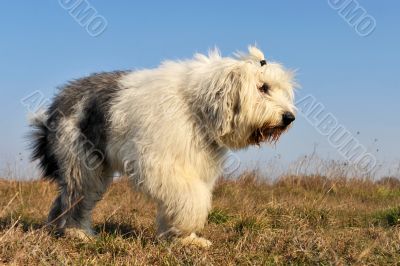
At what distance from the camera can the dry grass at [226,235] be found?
15.4 feet

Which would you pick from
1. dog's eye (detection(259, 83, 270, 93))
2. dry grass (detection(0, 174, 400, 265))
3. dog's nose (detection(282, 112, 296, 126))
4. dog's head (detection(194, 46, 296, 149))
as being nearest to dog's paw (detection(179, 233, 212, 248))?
dry grass (detection(0, 174, 400, 265))

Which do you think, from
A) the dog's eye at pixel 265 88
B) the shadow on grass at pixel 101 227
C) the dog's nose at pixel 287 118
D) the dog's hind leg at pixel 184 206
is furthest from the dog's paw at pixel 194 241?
the dog's eye at pixel 265 88

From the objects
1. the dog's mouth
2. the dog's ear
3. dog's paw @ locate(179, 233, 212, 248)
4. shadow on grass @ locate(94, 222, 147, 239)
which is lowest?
shadow on grass @ locate(94, 222, 147, 239)

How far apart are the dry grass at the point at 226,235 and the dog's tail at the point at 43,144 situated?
458 millimetres

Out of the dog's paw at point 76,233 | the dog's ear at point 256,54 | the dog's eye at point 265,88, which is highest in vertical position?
the dog's ear at point 256,54

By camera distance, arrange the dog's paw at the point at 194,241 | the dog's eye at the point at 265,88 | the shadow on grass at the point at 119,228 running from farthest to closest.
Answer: the shadow on grass at the point at 119,228, the dog's eye at the point at 265,88, the dog's paw at the point at 194,241

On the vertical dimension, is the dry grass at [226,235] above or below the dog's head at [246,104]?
below

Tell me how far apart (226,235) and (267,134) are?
128 cm

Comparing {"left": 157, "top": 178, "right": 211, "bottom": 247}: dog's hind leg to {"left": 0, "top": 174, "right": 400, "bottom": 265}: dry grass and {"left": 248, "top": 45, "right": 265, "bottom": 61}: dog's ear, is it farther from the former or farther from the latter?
{"left": 248, "top": 45, "right": 265, "bottom": 61}: dog's ear

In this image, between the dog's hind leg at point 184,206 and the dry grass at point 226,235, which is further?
the dog's hind leg at point 184,206

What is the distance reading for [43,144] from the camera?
6531 millimetres

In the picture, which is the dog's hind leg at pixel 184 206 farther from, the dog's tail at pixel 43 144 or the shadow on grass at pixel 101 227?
the dog's tail at pixel 43 144

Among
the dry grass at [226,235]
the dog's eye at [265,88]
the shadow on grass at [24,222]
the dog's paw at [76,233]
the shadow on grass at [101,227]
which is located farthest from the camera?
the shadow on grass at [24,222]

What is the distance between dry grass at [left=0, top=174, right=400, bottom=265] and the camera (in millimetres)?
4695
